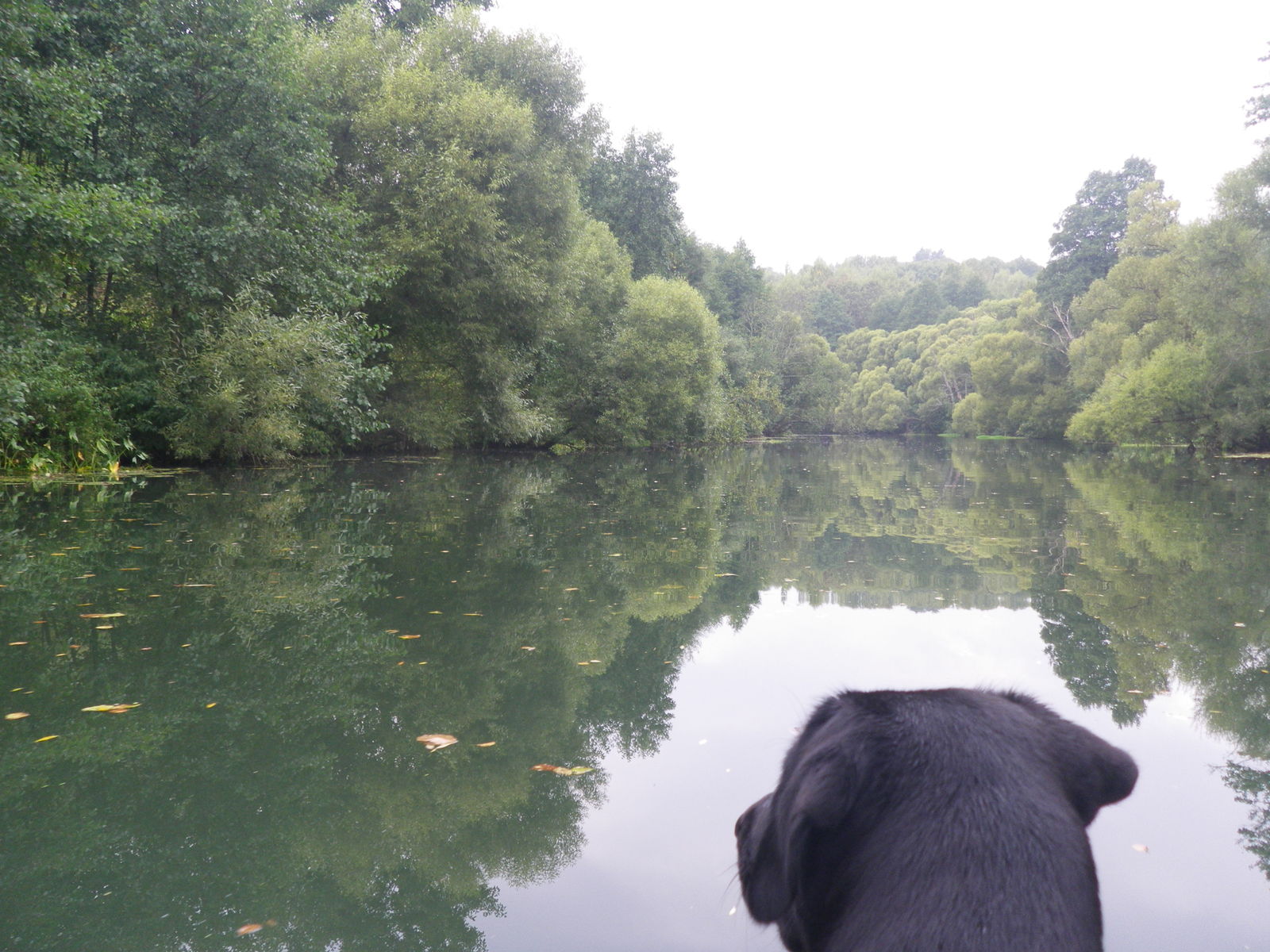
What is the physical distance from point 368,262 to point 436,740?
18238mm

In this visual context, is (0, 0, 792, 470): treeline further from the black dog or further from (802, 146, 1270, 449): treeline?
(802, 146, 1270, 449): treeline

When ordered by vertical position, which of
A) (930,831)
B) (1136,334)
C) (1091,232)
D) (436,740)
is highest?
(1091,232)

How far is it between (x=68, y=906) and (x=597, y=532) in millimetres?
7622

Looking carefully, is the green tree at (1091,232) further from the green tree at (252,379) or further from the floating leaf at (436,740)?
the floating leaf at (436,740)

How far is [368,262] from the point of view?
65.6ft

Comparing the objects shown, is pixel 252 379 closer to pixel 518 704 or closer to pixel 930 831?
pixel 518 704

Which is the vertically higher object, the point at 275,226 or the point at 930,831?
the point at 275,226

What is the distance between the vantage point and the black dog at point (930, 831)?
989 millimetres

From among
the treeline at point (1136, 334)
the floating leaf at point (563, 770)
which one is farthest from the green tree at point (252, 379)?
the treeline at point (1136, 334)

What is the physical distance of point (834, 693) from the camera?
4.13 feet

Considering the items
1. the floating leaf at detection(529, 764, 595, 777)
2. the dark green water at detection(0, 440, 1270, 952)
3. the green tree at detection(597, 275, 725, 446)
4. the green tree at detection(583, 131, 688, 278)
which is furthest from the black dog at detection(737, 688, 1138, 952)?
the green tree at detection(583, 131, 688, 278)

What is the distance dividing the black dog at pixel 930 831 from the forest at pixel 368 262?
1172cm

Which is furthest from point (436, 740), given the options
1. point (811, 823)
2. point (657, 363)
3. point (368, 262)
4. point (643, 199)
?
point (643, 199)

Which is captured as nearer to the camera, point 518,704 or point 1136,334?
point 518,704
